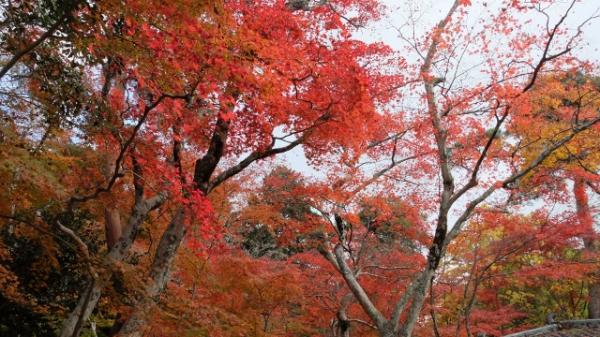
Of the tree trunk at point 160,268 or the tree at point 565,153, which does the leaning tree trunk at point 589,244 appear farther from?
the tree trunk at point 160,268

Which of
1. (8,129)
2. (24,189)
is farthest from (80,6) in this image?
(24,189)

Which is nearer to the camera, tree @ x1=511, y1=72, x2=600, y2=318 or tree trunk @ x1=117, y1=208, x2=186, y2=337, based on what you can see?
tree trunk @ x1=117, y1=208, x2=186, y2=337

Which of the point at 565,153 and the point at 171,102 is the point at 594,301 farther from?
the point at 171,102

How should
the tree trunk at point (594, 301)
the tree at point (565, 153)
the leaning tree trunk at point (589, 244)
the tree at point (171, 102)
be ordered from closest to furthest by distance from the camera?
the tree at point (171, 102) → the tree at point (565, 153) → the leaning tree trunk at point (589, 244) → the tree trunk at point (594, 301)

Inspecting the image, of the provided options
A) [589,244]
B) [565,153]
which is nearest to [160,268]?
[565,153]

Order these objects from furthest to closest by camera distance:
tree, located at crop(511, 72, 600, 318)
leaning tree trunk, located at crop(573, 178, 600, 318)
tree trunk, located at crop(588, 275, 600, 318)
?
tree trunk, located at crop(588, 275, 600, 318) → leaning tree trunk, located at crop(573, 178, 600, 318) → tree, located at crop(511, 72, 600, 318)

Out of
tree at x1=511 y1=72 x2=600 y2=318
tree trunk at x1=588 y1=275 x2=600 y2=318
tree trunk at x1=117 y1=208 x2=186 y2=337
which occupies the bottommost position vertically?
tree trunk at x1=117 y1=208 x2=186 y2=337

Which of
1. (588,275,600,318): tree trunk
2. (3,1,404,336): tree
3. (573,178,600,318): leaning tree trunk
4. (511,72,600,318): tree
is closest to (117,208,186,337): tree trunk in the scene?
(3,1,404,336): tree

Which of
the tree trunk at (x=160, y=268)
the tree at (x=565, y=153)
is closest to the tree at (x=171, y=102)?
the tree trunk at (x=160, y=268)

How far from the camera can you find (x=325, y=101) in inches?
308

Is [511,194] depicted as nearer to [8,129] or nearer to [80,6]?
[80,6]

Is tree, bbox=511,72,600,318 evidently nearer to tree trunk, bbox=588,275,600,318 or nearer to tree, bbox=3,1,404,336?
tree trunk, bbox=588,275,600,318

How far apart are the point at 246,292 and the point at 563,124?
27.8 feet

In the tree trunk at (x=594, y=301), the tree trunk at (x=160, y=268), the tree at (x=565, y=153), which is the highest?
the tree at (x=565, y=153)
